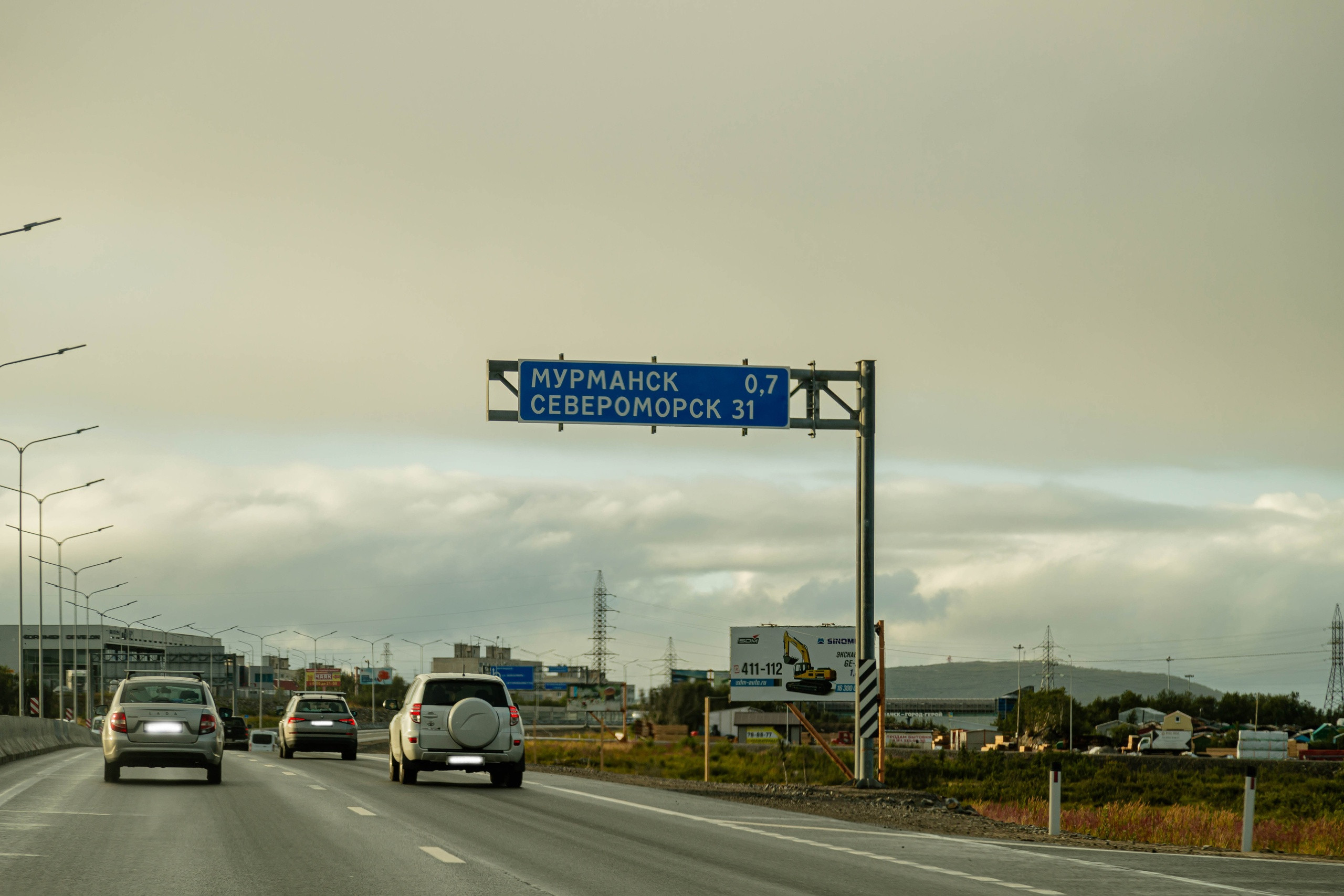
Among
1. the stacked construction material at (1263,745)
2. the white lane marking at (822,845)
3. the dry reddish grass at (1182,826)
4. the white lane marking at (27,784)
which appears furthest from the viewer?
the stacked construction material at (1263,745)

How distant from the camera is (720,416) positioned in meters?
27.0

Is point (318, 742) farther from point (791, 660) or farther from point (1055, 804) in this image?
point (1055, 804)

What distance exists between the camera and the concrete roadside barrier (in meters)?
35.8

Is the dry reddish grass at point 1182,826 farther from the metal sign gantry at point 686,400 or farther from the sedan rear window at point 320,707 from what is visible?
the sedan rear window at point 320,707

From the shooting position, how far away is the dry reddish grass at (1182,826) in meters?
23.5

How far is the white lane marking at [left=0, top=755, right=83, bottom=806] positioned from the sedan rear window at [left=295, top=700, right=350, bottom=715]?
20.0ft

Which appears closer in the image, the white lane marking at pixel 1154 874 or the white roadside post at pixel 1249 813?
the white lane marking at pixel 1154 874

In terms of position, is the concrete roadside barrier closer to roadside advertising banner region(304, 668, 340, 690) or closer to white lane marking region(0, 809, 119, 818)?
white lane marking region(0, 809, 119, 818)

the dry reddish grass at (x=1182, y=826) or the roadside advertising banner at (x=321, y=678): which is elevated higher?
the dry reddish grass at (x=1182, y=826)

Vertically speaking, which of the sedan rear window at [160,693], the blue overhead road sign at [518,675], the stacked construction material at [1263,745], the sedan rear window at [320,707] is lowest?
the blue overhead road sign at [518,675]

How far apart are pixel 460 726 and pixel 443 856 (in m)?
9.70

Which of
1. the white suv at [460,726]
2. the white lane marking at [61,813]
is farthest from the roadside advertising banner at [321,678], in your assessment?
the white lane marking at [61,813]

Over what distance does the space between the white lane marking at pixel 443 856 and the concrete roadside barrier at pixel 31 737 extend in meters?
23.4

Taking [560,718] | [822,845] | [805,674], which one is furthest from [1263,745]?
[560,718]
